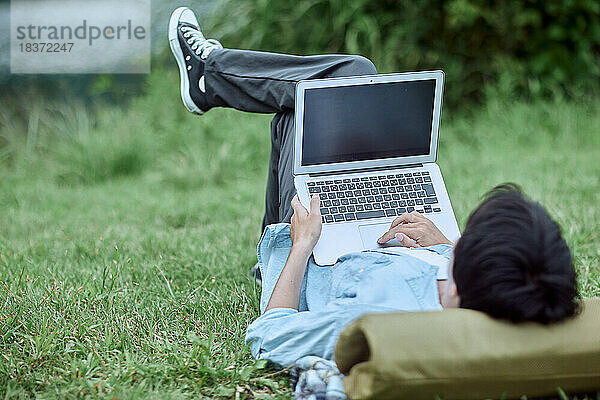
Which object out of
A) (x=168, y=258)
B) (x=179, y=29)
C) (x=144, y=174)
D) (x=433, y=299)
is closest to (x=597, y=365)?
(x=433, y=299)

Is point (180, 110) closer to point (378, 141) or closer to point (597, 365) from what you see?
point (378, 141)

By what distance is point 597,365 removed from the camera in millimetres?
1801

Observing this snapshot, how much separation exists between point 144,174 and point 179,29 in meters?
2.45

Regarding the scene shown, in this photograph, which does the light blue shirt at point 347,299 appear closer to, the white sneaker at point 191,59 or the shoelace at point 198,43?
the white sneaker at point 191,59

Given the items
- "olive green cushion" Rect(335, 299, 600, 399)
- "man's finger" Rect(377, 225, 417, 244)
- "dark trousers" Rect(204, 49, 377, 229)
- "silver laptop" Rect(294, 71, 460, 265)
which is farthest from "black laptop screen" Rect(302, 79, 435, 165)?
"olive green cushion" Rect(335, 299, 600, 399)

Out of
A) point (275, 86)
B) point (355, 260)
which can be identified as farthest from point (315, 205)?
point (275, 86)

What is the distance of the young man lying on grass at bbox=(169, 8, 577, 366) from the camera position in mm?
1729

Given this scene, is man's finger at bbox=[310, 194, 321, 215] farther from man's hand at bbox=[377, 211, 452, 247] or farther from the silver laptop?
man's hand at bbox=[377, 211, 452, 247]

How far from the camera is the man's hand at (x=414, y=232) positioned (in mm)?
2395

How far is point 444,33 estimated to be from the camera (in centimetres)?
714

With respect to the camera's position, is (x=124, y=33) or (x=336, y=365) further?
(x=124, y=33)

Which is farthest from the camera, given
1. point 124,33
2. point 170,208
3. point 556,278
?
point 124,33

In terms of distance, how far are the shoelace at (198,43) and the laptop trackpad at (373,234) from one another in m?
1.14

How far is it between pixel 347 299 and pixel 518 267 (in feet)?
1.64
